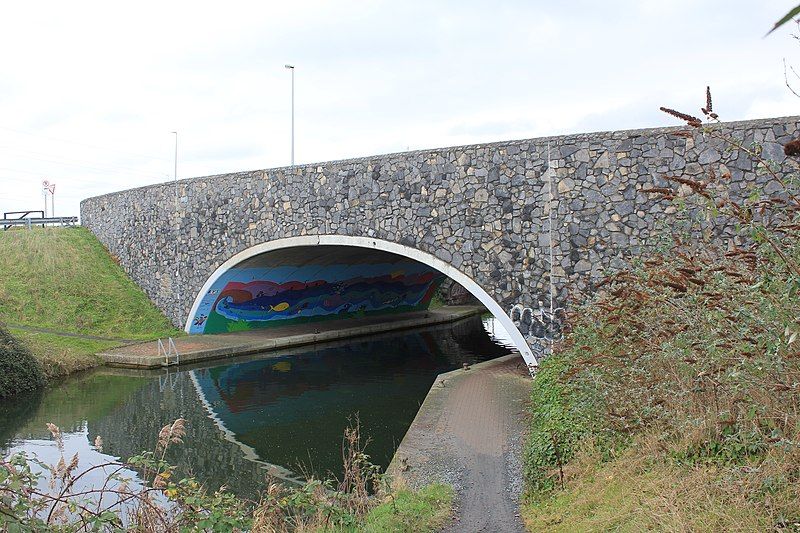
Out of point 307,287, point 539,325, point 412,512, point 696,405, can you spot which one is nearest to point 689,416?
point 696,405

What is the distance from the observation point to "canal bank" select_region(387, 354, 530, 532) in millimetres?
5582

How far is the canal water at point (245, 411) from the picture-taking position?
9.45 m

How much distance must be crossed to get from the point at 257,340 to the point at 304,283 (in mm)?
2805

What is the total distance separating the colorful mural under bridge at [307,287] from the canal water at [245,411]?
219cm

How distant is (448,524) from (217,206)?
1319 cm

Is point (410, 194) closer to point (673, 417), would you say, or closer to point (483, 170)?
point (483, 170)

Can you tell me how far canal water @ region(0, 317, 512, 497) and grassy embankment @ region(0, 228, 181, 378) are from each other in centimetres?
137

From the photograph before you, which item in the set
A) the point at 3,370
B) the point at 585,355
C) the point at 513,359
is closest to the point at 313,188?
the point at 513,359

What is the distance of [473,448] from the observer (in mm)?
7418

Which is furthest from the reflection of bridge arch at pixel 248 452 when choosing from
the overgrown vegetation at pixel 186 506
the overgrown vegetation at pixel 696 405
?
the overgrown vegetation at pixel 696 405

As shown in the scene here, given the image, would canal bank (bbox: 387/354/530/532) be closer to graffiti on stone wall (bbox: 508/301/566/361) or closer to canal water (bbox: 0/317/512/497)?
graffiti on stone wall (bbox: 508/301/566/361)

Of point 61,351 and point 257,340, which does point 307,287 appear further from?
point 61,351

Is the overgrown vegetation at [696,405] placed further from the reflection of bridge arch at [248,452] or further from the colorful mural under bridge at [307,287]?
the colorful mural under bridge at [307,287]

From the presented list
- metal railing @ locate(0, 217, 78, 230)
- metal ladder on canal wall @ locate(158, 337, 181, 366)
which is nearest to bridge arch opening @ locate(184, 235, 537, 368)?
metal ladder on canal wall @ locate(158, 337, 181, 366)
